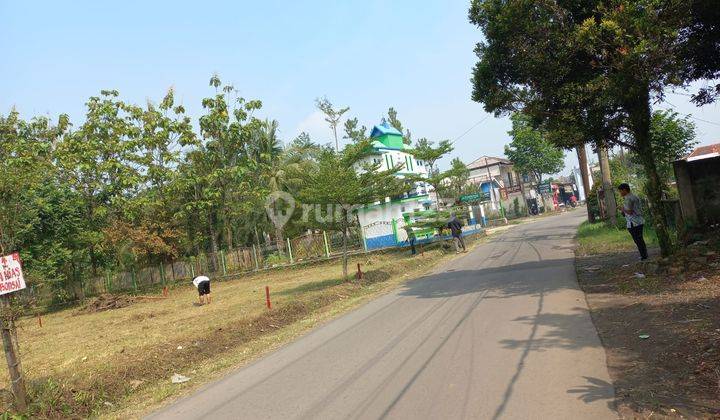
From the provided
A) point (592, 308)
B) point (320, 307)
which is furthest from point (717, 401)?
point (320, 307)

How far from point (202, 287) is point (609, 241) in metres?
13.4

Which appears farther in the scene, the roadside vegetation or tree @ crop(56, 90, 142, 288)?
tree @ crop(56, 90, 142, 288)

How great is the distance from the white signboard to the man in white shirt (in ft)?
34.9

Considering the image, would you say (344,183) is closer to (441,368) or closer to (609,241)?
(609,241)

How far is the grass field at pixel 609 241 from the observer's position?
14357mm

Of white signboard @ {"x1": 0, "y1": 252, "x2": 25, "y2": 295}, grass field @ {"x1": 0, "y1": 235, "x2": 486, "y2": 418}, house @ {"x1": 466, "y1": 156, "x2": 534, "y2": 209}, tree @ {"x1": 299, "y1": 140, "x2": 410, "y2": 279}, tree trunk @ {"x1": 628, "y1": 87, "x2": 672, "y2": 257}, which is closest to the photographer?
white signboard @ {"x1": 0, "y1": 252, "x2": 25, "y2": 295}

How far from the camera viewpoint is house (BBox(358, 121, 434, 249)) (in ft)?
102

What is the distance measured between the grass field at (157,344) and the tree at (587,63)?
20.7 feet

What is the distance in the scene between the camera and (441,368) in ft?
19.3

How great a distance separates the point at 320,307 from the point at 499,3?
829cm

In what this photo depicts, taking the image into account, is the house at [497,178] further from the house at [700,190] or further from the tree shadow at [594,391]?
the tree shadow at [594,391]

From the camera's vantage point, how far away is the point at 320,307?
1338cm

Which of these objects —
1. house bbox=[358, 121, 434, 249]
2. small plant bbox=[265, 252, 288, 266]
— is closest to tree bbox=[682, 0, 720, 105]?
house bbox=[358, 121, 434, 249]

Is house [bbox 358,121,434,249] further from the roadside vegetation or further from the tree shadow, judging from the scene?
the tree shadow
